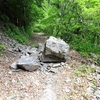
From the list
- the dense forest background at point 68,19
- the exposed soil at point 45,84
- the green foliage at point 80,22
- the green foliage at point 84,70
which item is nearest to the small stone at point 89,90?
the exposed soil at point 45,84

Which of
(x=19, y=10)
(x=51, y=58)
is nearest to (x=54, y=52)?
(x=51, y=58)

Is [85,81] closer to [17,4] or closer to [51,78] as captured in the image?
[51,78]

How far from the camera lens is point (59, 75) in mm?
5523

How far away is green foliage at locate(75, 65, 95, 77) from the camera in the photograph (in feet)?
18.5

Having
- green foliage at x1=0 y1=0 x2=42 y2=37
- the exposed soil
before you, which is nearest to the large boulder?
the exposed soil

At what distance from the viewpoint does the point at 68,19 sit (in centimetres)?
1134

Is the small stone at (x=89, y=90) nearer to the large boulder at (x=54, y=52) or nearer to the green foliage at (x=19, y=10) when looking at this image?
the large boulder at (x=54, y=52)

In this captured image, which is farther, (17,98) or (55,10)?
(55,10)

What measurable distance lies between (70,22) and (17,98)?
331 inches

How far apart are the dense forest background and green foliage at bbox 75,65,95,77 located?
1328 mm

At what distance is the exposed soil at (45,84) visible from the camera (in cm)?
426

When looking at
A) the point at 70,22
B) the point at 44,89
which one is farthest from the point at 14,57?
the point at 70,22

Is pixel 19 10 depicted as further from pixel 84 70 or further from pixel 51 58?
pixel 84 70

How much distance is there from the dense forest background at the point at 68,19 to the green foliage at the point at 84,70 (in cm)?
133
